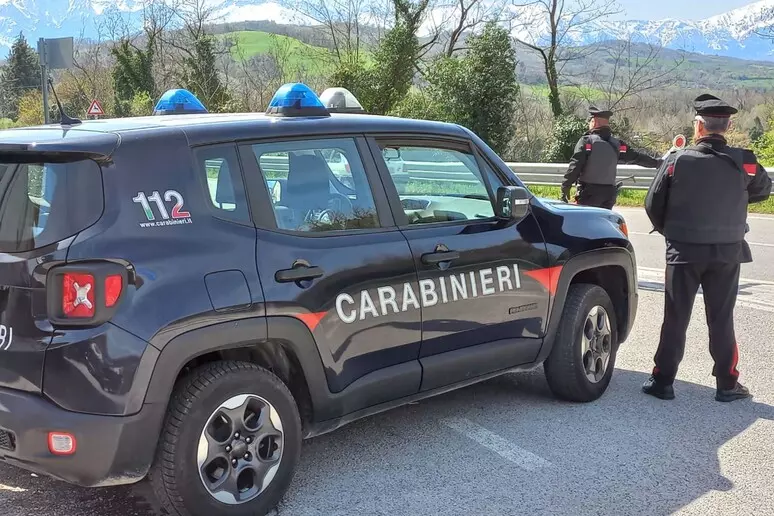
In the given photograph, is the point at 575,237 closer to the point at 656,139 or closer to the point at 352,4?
the point at 656,139

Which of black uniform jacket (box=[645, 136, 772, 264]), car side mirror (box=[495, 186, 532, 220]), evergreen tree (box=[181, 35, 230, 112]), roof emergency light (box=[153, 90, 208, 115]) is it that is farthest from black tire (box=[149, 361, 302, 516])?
evergreen tree (box=[181, 35, 230, 112])

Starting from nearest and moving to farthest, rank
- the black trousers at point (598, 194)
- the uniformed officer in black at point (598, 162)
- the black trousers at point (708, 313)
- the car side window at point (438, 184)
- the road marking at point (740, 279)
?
the car side window at point (438, 184), the black trousers at point (708, 313), the uniformed officer in black at point (598, 162), the black trousers at point (598, 194), the road marking at point (740, 279)

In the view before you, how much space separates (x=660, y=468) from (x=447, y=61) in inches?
931

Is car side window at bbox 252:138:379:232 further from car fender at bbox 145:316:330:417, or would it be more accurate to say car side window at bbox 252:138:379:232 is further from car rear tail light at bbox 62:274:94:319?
car rear tail light at bbox 62:274:94:319

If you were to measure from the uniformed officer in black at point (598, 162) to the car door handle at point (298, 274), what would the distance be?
214 inches

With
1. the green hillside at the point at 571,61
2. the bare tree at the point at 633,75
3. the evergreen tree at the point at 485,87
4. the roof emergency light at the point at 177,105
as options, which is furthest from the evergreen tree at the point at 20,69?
the roof emergency light at the point at 177,105

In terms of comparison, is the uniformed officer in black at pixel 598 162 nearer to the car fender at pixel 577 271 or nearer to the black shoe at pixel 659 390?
the car fender at pixel 577 271

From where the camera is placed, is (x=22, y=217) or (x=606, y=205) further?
(x=606, y=205)

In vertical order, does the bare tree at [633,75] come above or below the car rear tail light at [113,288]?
above

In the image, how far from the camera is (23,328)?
295 centimetres

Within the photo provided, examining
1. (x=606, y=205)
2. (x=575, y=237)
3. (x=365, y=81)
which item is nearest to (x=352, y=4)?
(x=365, y=81)

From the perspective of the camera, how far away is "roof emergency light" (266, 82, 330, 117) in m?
3.86

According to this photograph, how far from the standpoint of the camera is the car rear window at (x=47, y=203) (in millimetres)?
2934

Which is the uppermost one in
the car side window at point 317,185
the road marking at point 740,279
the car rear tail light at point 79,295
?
the car side window at point 317,185
